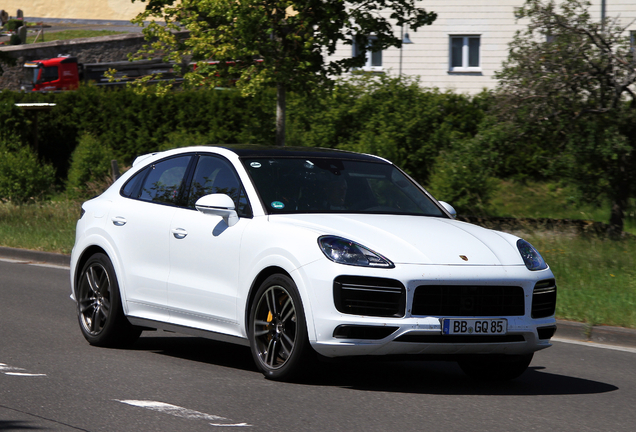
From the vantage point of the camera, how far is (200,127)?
28.7 metres

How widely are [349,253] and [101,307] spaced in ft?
9.29

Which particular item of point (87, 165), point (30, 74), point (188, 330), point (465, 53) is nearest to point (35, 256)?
point (188, 330)

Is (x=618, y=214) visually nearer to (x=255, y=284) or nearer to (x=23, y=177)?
(x=255, y=284)

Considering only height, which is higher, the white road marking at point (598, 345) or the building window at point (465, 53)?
the building window at point (465, 53)

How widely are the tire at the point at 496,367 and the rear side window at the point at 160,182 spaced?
2.51 meters

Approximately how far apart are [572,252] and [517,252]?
7342mm

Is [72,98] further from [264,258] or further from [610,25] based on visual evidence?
[264,258]

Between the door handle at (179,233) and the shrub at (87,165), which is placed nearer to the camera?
the door handle at (179,233)

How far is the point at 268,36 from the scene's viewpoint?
1939 centimetres

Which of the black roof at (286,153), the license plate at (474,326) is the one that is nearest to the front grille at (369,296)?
the license plate at (474,326)

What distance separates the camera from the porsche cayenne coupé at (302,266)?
6246mm

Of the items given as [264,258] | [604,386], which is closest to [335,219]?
[264,258]

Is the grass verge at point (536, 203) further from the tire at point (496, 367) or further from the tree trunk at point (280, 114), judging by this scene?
the tire at point (496, 367)

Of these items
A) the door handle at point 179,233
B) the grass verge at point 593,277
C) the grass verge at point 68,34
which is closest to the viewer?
the door handle at point 179,233
